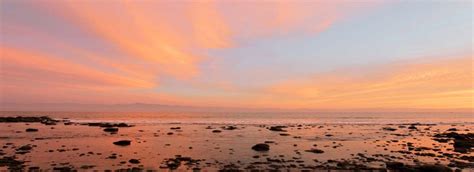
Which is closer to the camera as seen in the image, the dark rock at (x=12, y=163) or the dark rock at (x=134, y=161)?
the dark rock at (x=12, y=163)

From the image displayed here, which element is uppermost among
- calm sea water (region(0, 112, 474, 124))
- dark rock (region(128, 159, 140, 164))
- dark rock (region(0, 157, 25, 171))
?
calm sea water (region(0, 112, 474, 124))

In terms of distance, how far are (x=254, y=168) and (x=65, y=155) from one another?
17.2 meters

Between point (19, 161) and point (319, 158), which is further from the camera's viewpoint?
point (319, 158)

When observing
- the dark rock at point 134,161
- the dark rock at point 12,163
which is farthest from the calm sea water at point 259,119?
the dark rock at point 12,163

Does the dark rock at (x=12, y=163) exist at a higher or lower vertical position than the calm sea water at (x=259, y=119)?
lower

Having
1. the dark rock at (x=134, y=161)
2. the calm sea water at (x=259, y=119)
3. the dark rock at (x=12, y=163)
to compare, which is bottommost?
the dark rock at (x=134, y=161)

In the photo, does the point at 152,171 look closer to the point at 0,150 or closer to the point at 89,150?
the point at 89,150

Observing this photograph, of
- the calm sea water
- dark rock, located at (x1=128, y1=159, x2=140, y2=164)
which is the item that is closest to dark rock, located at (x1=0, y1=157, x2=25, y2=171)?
dark rock, located at (x1=128, y1=159, x2=140, y2=164)

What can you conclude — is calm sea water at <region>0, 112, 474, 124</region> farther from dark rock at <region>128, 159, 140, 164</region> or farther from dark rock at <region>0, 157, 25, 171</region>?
dark rock at <region>0, 157, 25, 171</region>

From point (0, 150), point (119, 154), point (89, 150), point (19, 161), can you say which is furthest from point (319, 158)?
point (0, 150)

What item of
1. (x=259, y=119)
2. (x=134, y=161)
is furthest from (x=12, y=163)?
(x=259, y=119)

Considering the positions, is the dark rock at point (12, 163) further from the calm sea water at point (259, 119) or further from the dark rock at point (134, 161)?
the calm sea water at point (259, 119)

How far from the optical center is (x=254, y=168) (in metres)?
23.3

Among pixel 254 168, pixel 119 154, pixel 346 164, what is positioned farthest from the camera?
pixel 119 154
